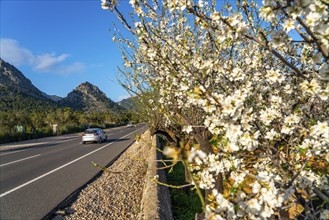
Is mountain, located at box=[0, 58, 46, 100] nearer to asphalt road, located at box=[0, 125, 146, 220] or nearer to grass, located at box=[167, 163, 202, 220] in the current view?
asphalt road, located at box=[0, 125, 146, 220]

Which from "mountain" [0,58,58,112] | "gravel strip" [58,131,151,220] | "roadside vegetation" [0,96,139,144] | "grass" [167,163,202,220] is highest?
"mountain" [0,58,58,112]

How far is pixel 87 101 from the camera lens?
16938 centimetres

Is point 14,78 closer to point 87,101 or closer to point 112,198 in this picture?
point 87,101

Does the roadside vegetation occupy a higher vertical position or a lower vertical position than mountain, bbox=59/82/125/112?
lower

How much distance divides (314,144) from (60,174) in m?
9.71

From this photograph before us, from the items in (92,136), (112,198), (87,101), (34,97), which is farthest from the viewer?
(87,101)

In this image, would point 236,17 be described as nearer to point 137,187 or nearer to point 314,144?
point 314,144

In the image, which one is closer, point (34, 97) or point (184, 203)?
point (184, 203)

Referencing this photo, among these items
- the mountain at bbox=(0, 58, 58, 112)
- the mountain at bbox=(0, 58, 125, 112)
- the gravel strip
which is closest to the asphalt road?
the gravel strip

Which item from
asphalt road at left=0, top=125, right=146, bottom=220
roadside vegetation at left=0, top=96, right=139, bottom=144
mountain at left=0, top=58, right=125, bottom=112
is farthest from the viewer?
mountain at left=0, top=58, right=125, bottom=112

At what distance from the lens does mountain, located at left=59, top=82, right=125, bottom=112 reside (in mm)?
154625

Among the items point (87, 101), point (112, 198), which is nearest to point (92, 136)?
point (112, 198)

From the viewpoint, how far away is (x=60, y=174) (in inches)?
421

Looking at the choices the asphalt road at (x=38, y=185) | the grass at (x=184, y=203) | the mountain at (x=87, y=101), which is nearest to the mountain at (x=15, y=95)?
the mountain at (x=87, y=101)
